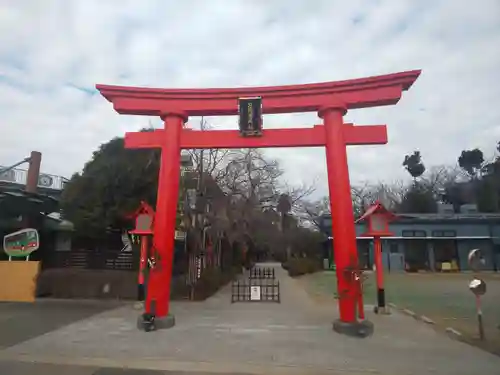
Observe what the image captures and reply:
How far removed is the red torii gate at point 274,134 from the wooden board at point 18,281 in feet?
26.3

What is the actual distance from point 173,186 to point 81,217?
8.10 meters

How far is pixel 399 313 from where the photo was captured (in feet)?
40.8

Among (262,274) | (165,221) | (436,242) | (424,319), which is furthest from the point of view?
(436,242)

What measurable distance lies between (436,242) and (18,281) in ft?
107

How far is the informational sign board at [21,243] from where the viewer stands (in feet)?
49.0

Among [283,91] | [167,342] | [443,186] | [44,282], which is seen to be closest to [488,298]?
[283,91]

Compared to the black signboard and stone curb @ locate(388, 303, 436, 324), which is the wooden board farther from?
stone curb @ locate(388, 303, 436, 324)

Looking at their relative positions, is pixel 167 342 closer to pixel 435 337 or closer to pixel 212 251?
pixel 435 337

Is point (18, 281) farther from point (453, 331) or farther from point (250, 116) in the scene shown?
point (453, 331)

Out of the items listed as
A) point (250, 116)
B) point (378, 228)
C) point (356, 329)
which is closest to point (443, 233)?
point (378, 228)

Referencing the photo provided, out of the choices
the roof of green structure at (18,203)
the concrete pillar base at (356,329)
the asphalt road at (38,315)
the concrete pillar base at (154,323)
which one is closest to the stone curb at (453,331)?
the concrete pillar base at (356,329)

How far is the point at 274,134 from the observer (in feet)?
34.7

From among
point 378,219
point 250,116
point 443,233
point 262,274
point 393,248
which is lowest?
point 262,274

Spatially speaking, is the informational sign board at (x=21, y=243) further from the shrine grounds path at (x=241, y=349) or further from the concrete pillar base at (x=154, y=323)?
the concrete pillar base at (x=154, y=323)
